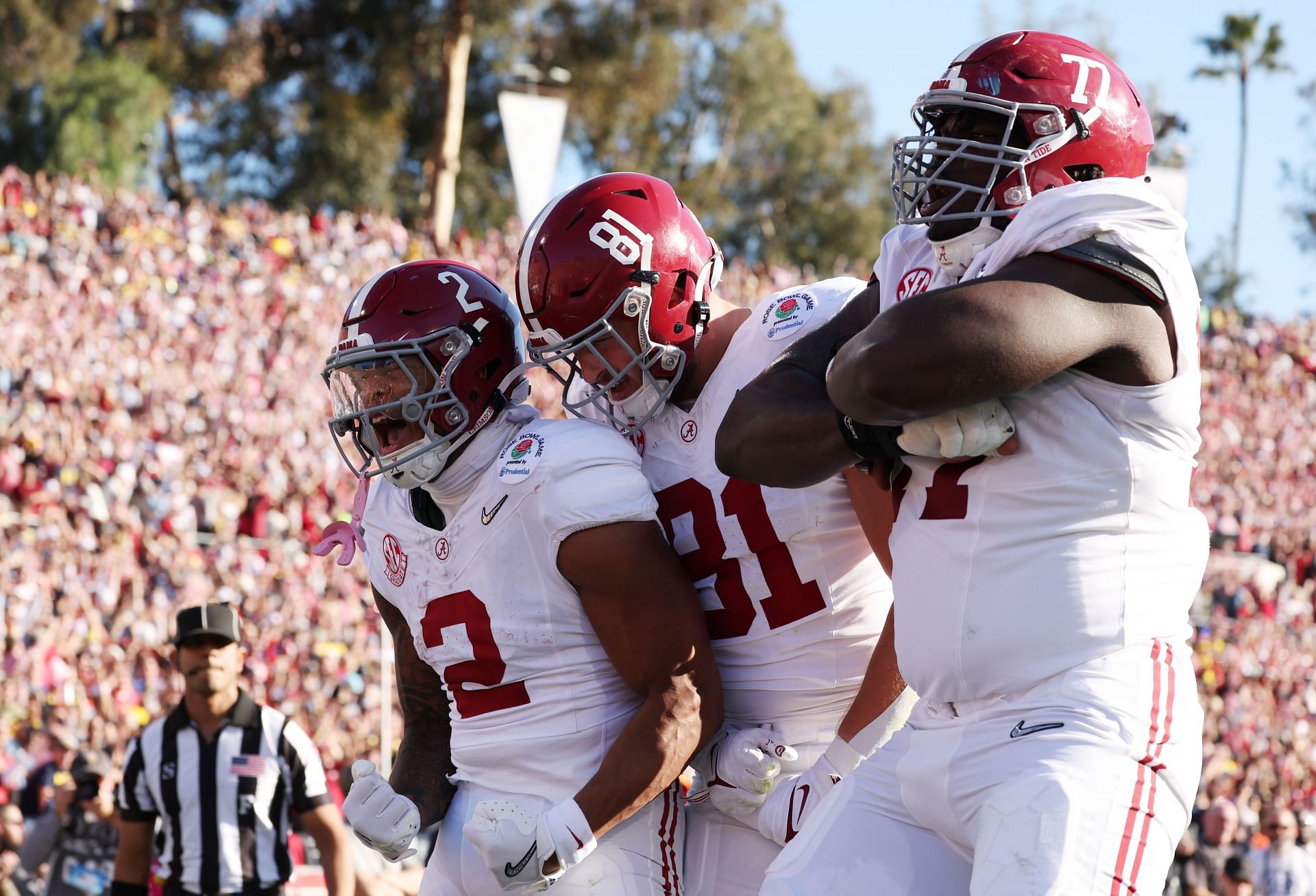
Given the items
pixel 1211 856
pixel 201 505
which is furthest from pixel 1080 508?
pixel 201 505

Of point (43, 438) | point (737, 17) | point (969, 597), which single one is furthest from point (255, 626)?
point (737, 17)

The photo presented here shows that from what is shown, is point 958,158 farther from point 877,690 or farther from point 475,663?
point 475,663

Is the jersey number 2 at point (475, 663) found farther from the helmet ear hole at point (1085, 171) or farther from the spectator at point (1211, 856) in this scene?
the spectator at point (1211, 856)

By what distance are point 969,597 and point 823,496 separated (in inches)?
30.7

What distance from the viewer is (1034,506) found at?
6.72ft

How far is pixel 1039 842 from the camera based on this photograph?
1.90 metres

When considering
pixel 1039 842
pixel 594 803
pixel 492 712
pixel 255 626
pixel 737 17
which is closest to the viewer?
pixel 1039 842

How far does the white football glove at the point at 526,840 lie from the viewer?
253 centimetres

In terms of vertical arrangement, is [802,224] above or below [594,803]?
below

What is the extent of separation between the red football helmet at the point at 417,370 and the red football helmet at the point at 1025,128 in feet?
3.36

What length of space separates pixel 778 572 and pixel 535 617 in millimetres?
496

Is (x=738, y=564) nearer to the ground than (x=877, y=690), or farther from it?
farther from it

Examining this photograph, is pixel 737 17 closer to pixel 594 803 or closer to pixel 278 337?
pixel 278 337

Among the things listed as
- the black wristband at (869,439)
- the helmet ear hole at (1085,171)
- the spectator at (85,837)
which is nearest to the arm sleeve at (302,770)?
the spectator at (85,837)
